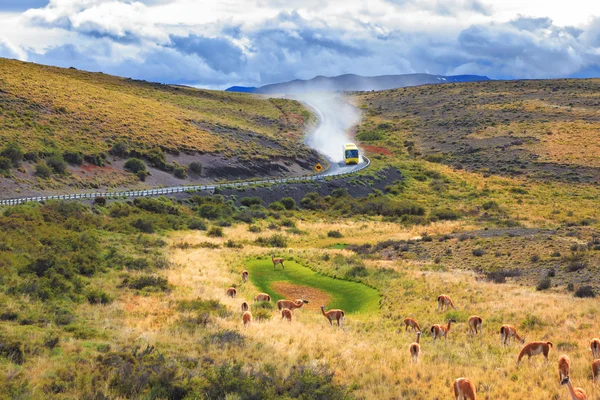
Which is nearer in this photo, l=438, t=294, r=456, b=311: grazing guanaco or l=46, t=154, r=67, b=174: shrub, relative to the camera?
l=438, t=294, r=456, b=311: grazing guanaco

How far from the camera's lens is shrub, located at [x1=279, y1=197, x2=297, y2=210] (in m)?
59.5

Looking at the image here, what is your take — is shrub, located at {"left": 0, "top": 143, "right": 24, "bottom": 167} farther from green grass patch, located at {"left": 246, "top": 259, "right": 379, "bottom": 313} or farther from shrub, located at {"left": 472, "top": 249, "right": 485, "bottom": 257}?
shrub, located at {"left": 472, "top": 249, "right": 485, "bottom": 257}

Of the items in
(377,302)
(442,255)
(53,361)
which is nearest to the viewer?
(53,361)

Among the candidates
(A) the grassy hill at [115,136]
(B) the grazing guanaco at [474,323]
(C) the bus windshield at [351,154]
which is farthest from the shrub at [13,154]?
(C) the bus windshield at [351,154]

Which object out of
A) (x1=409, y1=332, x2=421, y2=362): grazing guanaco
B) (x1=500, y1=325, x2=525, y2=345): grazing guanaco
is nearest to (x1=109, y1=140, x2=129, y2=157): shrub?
(x1=500, y1=325, x2=525, y2=345): grazing guanaco

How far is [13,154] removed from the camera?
53.3 m

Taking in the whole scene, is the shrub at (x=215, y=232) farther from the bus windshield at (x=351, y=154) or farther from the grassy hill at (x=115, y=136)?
the bus windshield at (x=351, y=154)

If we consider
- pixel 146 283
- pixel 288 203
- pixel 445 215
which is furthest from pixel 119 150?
pixel 146 283

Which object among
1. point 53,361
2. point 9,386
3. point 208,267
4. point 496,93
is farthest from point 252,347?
point 496,93

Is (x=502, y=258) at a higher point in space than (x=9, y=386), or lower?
lower

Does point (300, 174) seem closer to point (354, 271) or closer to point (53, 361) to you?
point (354, 271)

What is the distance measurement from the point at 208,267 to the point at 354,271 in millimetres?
7291

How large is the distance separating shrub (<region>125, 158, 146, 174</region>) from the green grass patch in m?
34.7

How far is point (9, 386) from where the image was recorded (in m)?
10.1
